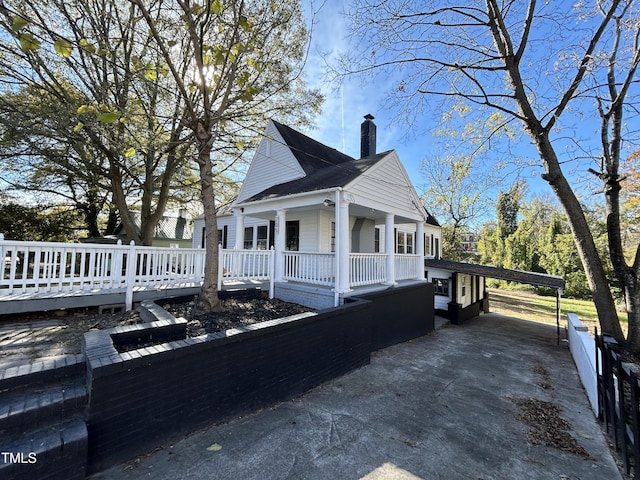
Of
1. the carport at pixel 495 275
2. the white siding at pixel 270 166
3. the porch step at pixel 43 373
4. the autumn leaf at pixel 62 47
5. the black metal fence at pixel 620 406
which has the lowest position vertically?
the black metal fence at pixel 620 406

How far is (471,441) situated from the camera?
331cm

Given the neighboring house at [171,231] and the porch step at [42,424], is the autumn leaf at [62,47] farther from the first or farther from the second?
the neighboring house at [171,231]

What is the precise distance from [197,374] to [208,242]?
9.94 feet

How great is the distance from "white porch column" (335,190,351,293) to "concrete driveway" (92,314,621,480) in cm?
199

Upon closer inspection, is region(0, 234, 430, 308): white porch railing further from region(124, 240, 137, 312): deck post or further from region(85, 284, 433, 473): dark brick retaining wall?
region(85, 284, 433, 473): dark brick retaining wall

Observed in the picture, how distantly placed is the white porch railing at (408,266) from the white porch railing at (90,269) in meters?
6.03

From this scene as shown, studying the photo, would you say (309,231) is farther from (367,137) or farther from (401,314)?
(367,137)

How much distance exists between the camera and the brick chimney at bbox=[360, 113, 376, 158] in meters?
13.1

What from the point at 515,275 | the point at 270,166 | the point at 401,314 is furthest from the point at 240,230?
the point at 515,275

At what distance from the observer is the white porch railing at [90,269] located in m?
4.44

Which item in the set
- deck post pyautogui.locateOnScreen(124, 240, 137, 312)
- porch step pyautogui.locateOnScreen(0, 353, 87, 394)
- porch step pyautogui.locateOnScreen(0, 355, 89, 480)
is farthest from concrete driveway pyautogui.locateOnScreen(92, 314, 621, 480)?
deck post pyautogui.locateOnScreen(124, 240, 137, 312)

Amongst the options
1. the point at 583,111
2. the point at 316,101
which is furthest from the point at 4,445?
the point at 583,111

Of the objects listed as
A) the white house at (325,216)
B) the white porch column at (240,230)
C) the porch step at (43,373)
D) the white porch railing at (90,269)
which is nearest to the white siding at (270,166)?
the white house at (325,216)

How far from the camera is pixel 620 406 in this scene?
3.07m
